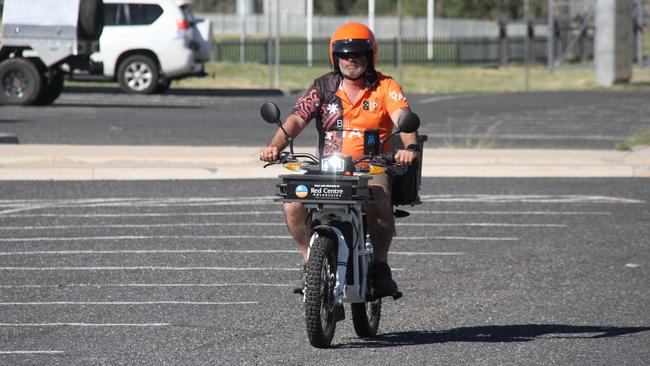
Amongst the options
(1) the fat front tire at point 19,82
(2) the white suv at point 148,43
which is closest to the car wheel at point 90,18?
(1) the fat front tire at point 19,82

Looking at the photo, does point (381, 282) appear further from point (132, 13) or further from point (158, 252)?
point (132, 13)

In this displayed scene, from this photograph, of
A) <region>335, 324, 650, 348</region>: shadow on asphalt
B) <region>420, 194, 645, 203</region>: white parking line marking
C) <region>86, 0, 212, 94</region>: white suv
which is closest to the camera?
<region>335, 324, 650, 348</region>: shadow on asphalt

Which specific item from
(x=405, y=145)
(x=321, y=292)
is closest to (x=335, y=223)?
(x=321, y=292)

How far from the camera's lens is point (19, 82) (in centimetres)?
2625

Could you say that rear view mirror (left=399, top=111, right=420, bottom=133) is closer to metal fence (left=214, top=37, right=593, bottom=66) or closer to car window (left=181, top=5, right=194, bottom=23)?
car window (left=181, top=5, right=194, bottom=23)

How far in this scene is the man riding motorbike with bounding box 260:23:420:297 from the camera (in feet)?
24.2

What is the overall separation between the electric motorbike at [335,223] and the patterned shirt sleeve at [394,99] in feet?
0.81

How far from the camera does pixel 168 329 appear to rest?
25.9 ft

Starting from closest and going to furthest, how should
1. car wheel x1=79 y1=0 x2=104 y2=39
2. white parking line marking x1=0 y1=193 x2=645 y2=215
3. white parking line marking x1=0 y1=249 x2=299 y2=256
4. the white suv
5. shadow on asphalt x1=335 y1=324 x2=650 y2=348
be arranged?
shadow on asphalt x1=335 y1=324 x2=650 y2=348
white parking line marking x1=0 y1=249 x2=299 y2=256
white parking line marking x1=0 y1=193 x2=645 y2=215
car wheel x1=79 y1=0 x2=104 y2=39
the white suv

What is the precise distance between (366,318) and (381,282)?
0.84 feet

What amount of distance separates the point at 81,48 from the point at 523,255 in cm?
1663

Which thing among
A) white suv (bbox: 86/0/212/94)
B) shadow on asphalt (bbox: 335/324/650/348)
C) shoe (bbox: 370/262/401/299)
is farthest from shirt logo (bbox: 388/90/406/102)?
white suv (bbox: 86/0/212/94)

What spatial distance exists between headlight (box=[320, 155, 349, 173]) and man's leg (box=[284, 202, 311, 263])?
0.29 metres

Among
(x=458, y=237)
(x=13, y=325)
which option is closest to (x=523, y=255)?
(x=458, y=237)
